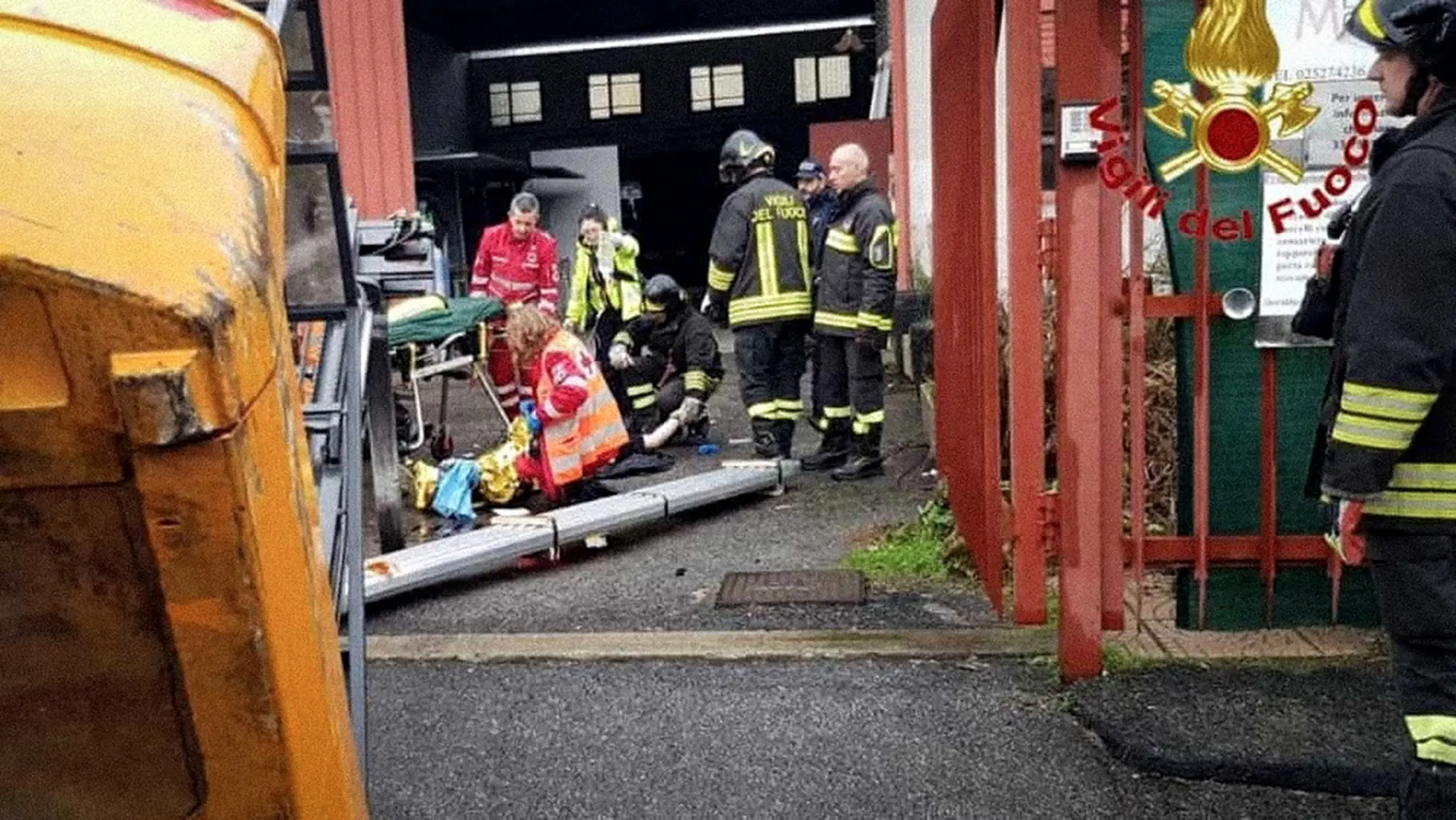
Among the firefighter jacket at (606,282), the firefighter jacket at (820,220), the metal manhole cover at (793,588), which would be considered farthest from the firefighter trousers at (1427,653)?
the firefighter jacket at (606,282)

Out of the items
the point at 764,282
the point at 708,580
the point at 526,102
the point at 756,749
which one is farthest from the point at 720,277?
the point at 526,102

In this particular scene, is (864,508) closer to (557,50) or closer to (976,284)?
(976,284)

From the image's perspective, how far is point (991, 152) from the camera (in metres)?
4.14

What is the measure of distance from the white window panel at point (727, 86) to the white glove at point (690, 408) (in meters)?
15.4

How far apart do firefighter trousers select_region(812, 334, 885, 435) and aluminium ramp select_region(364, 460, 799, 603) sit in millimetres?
742

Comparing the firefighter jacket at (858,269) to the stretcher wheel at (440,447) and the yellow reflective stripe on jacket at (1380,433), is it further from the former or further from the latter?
the yellow reflective stripe on jacket at (1380,433)

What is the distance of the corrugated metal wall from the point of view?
12.9 metres

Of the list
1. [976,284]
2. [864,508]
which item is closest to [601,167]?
[864,508]

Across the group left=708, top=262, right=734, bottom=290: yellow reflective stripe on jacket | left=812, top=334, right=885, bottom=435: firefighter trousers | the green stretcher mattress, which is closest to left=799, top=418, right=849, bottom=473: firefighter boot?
left=812, top=334, right=885, bottom=435: firefighter trousers

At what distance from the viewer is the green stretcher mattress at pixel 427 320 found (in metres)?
7.23

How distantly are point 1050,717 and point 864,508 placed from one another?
2.83 meters

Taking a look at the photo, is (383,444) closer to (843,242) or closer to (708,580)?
(708,580)

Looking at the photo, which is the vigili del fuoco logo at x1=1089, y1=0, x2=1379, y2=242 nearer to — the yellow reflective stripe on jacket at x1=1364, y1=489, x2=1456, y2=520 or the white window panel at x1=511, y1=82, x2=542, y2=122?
the yellow reflective stripe on jacket at x1=1364, y1=489, x2=1456, y2=520

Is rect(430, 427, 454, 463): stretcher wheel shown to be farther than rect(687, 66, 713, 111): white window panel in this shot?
No
